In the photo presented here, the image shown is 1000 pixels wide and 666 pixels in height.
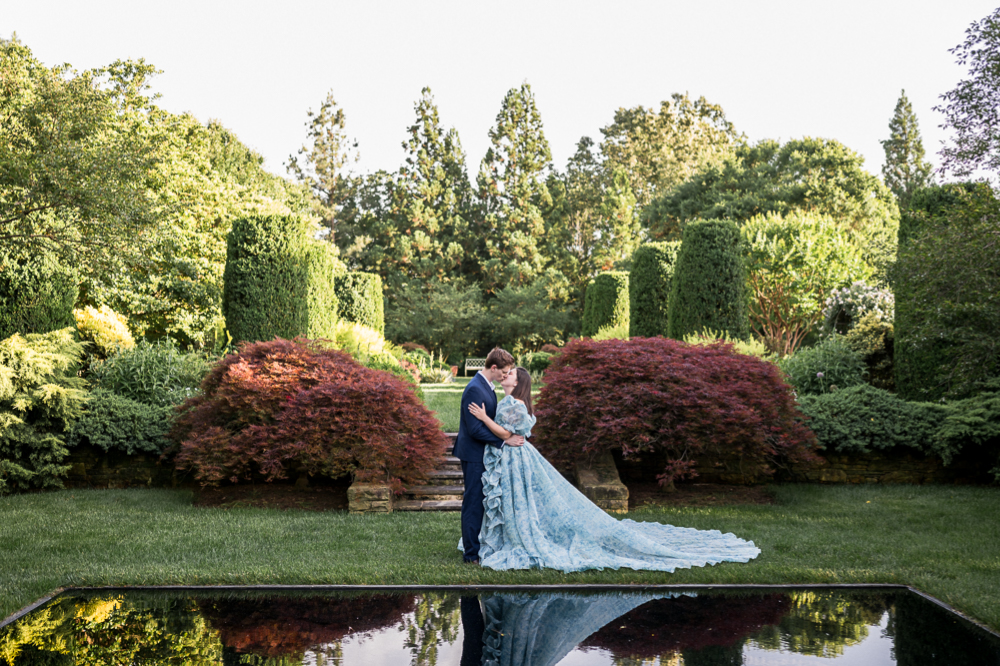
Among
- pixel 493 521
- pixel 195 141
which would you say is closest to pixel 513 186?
pixel 195 141

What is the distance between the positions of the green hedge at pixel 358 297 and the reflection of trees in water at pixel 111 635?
674 inches

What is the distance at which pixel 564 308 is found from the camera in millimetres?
35062

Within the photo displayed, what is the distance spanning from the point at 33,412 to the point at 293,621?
686cm

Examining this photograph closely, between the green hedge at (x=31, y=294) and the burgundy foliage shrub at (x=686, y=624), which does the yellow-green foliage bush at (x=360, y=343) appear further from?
the burgundy foliage shrub at (x=686, y=624)

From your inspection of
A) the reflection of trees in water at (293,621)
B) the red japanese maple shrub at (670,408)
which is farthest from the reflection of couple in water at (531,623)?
the red japanese maple shrub at (670,408)

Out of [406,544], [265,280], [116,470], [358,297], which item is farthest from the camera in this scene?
[358,297]

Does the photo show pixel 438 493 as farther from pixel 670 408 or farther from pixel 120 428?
pixel 120 428

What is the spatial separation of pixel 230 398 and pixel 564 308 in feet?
89.5

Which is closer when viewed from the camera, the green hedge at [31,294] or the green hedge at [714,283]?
the green hedge at [31,294]

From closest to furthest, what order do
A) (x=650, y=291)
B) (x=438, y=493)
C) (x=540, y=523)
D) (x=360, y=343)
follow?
(x=540, y=523)
(x=438, y=493)
(x=360, y=343)
(x=650, y=291)

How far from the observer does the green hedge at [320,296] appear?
1277 centimetres

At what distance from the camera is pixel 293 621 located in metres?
4.36

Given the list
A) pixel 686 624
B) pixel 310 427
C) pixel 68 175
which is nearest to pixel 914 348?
pixel 686 624

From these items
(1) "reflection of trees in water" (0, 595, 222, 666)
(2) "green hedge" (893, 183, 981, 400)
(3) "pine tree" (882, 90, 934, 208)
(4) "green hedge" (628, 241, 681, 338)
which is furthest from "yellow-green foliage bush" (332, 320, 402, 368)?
(3) "pine tree" (882, 90, 934, 208)
